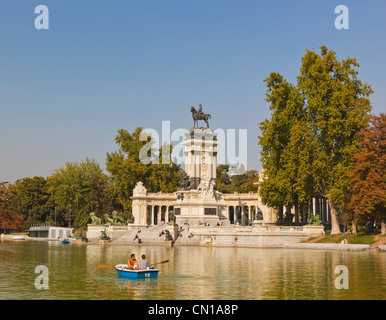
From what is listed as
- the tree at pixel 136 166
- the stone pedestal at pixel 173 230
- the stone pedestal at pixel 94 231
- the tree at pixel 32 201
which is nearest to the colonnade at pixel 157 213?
the tree at pixel 136 166

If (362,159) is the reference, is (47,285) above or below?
below

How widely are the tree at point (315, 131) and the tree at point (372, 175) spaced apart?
449 centimetres

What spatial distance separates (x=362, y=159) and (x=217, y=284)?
2958 centimetres

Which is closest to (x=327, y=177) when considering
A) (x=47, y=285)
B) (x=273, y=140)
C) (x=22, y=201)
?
(x=273, y=140)

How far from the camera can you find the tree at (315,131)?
179 ft

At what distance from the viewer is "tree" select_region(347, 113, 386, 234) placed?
45.8m

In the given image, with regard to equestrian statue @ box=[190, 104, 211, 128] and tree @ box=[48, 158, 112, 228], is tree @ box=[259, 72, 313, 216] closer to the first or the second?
equestrian statue @ box=[190, 104, 211, 128]

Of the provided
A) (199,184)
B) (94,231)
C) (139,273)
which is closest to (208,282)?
(139,273)

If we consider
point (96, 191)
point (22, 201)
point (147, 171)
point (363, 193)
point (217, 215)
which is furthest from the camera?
point (22, 201)

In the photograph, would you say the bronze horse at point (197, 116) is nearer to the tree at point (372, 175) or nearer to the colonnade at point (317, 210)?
the colonnade at point (317, 210)

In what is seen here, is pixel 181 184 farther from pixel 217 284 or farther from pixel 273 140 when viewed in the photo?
pixel 217 284

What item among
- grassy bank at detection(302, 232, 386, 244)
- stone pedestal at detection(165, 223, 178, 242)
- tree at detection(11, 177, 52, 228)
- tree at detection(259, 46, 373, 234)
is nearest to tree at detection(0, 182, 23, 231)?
tree at detection(11, 177, 52, 228)

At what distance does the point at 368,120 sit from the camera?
1989 inches

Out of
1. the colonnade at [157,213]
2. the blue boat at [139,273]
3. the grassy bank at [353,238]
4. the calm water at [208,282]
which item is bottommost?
the calm water at [208,282]
